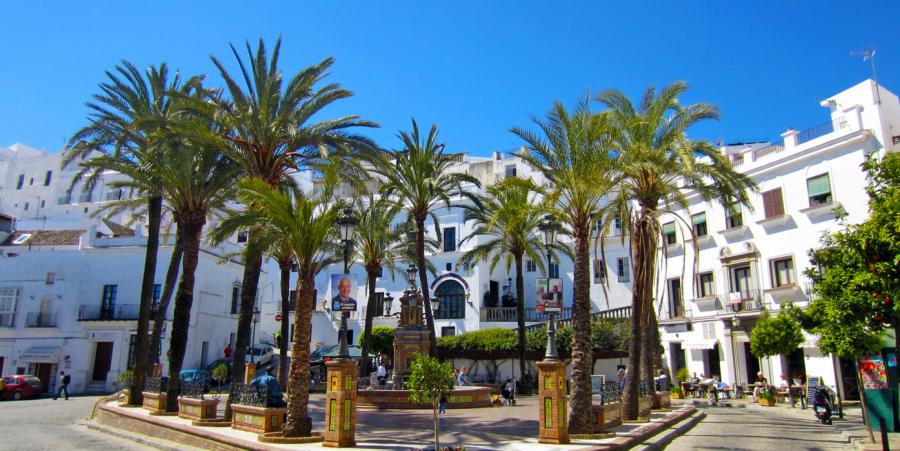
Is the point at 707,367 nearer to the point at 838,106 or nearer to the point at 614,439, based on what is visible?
the point at 838,106

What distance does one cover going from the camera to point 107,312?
114 ft

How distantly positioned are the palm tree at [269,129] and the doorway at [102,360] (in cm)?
2081

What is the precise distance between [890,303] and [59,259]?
130 ft

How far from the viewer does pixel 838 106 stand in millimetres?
26469

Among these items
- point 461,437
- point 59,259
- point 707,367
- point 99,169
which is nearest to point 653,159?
point 461,437

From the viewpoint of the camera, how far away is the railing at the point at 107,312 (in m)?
34.4

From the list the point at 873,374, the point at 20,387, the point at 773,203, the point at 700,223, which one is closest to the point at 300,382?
the point at 873,374

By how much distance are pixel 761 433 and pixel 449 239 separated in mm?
30326

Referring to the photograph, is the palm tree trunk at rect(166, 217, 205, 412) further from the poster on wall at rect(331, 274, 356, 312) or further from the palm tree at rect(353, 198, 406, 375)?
the palm tree at rect(353, 198, 406, 375)

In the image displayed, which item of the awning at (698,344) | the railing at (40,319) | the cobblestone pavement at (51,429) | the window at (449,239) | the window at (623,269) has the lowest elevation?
the cobblestone pavement at (51,429)

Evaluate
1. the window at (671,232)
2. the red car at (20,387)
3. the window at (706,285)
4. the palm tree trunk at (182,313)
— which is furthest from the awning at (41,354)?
the window at (706,285)

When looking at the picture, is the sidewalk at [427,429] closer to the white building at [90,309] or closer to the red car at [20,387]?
the red car at [20,387]

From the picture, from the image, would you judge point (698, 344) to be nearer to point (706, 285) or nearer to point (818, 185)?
point (706, 285)

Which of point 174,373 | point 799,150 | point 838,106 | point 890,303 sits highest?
point 838,106
